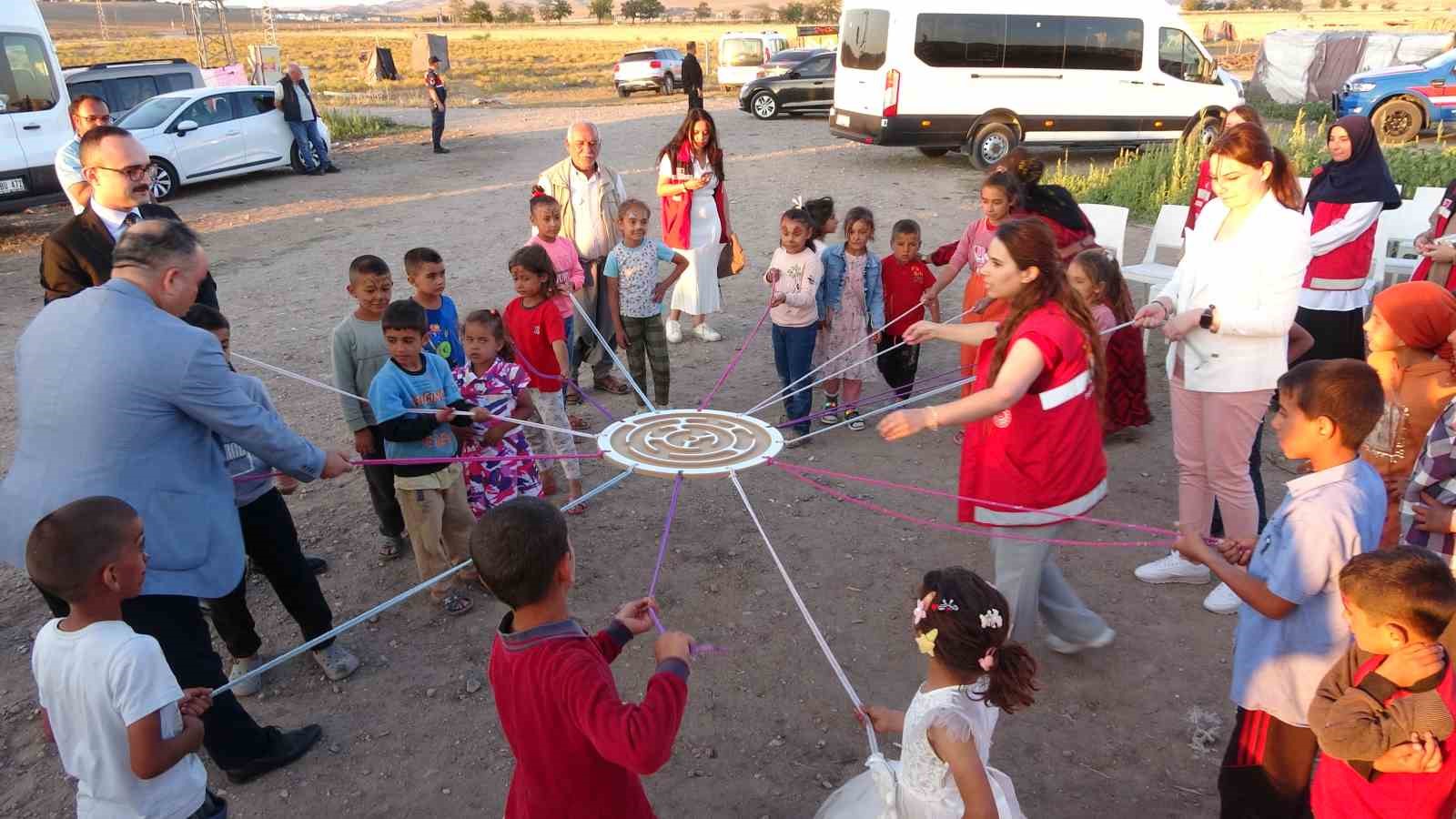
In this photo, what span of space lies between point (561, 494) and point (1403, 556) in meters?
4.20

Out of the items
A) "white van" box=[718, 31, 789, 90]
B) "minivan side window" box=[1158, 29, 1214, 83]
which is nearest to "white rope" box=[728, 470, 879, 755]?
"minivan side window" box=[1158, 29, 1214, 83]

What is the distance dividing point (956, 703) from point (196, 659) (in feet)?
7.81

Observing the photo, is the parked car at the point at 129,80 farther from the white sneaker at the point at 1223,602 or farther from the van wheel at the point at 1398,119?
the van wheel at the point at 1398,119

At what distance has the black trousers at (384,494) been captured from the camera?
4414mm

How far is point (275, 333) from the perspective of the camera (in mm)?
7988

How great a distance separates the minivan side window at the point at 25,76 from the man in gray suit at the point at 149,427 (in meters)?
10.8

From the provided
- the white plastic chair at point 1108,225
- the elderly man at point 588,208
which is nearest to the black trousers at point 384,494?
the elderly man at point 588,208

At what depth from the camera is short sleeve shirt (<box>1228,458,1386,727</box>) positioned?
236 centimetres

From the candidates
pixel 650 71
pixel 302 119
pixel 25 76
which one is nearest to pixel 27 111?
pixel 25 76

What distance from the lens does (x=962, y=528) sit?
361 centimetres

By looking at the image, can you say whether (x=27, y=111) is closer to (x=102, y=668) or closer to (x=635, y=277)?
(x=635, y=277)

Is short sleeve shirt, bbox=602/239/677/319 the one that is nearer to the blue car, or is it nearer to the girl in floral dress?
the girl in floral dress

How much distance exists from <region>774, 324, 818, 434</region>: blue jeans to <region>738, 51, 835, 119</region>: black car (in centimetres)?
1760

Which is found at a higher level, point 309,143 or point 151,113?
point 151,113
